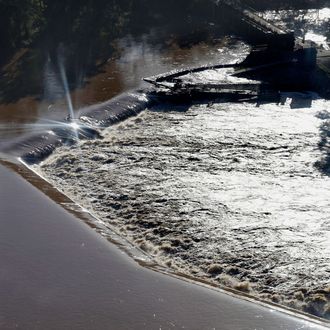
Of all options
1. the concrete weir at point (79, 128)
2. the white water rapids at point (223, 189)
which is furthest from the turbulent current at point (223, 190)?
the concrete weir at point (79, 128)

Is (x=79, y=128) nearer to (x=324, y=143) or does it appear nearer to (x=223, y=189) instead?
(x=223, y=189)

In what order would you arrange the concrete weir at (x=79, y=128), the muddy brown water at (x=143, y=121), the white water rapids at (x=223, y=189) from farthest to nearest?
the concrete weir at (x=79, y=128), the muddy brown water at (x=143, y=121), the white water rapids at (x=223, y=189)

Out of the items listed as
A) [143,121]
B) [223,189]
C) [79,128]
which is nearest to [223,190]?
[223,189]

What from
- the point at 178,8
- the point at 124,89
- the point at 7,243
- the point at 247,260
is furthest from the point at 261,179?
the point at 178,8

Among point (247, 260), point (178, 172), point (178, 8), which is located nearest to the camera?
point (247, 260)

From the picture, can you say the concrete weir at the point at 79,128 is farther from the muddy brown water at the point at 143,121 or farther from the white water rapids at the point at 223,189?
the muddy brown water at the point at 143,121

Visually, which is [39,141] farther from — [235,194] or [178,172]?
[235,194]

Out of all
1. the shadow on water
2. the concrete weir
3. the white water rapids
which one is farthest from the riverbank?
the shadow on water
